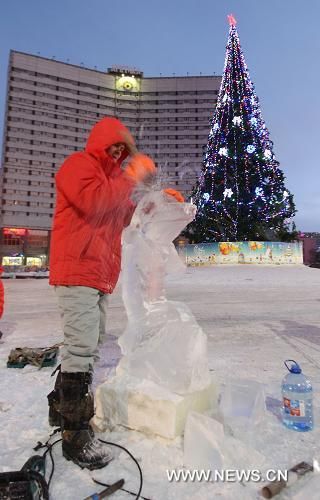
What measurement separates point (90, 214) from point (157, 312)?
2.36 ft

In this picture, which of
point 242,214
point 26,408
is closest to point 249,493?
point 26,408

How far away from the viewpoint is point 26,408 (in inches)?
76.1

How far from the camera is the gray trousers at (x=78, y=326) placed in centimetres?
149

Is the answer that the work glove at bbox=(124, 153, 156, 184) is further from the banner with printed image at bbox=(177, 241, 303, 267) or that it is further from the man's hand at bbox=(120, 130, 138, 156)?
the banner with printed image at bbox=(177, 241, 303, 267)

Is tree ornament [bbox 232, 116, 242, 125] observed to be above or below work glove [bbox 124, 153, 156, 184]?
above

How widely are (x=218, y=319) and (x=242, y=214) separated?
11738 mm

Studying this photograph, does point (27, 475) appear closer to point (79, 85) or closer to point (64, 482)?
point (64, 482)

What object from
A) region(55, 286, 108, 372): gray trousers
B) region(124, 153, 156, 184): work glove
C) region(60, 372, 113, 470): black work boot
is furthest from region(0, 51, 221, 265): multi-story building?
region(60, 372, 113, 470): black work boot

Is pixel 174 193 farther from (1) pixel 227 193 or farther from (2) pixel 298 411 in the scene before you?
(1) pixel 227 193

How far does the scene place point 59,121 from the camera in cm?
4947

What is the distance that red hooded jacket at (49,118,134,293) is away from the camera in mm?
1474

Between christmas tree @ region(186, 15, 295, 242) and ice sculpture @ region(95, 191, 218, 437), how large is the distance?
1438 cm

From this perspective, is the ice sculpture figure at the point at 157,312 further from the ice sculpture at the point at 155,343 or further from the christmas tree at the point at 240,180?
the christmas tree at the point at 240,180

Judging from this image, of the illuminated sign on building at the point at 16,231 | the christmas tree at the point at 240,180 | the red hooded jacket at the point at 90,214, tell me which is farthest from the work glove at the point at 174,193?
the illuminated sign on building at the point at 16,231
